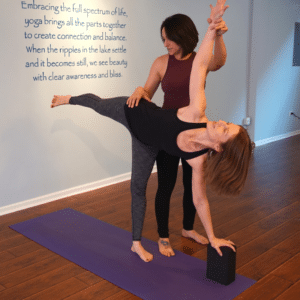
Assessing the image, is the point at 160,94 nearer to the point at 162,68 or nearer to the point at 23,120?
→ the point at 23,120

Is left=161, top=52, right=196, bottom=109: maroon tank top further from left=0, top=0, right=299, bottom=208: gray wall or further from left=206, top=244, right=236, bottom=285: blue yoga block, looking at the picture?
left=0, top=0, right=299, bottom=208: gray wall

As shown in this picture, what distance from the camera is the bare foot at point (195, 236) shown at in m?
2.51

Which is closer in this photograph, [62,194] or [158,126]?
[158,126]

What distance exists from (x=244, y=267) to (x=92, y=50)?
224cm

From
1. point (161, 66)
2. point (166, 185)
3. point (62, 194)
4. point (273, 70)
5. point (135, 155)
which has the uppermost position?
point (161, 66)

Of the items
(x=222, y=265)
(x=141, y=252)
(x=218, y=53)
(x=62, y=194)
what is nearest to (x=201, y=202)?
(x=222, y=265)

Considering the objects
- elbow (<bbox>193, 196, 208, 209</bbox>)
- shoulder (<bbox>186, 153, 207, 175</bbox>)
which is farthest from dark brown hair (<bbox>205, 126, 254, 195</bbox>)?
elbow (<bbox>193, 196, 208, 209</bbox>)

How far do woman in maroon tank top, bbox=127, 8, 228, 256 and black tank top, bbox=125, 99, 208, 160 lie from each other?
0.06 metres

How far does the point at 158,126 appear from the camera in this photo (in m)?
1.93

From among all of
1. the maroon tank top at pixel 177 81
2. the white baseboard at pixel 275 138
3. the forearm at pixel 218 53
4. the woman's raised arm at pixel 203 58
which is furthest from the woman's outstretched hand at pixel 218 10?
the white baseboard at pixel 275 138

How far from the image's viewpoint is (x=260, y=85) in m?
5.27

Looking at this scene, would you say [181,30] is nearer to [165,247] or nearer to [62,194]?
[165,247]

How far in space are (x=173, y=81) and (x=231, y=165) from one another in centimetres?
61

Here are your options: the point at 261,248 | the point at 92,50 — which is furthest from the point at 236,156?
the point at 92,50
